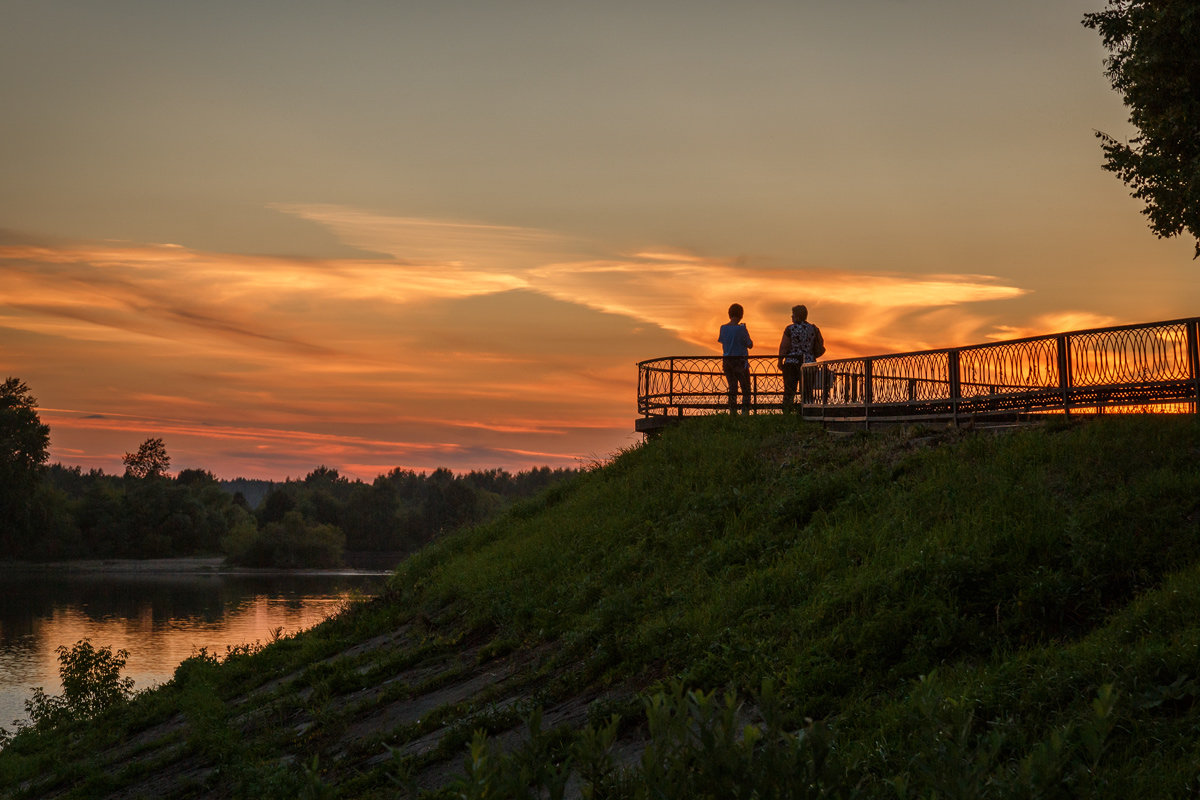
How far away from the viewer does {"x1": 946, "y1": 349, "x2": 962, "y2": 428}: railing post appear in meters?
17.0

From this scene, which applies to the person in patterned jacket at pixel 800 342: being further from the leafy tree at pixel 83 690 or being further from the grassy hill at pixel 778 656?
the leafy tree at pixel 83 690

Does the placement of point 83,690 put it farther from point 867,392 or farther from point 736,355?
point 867,392

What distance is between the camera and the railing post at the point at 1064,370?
51.3 feet

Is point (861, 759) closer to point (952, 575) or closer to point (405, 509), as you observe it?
point (952, 575)

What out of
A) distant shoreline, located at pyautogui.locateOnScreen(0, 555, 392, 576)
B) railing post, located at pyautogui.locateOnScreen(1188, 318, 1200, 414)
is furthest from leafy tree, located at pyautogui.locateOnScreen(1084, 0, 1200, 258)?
distant shoreline, located at pyautogui.locateOnScreen(0, 555, 392, 576)

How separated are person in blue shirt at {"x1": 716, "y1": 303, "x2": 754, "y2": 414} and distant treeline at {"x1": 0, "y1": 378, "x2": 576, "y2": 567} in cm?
5173

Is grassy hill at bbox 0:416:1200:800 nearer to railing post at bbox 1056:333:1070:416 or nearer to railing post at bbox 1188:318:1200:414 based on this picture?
railing post at bbox 1188:318:1200:414

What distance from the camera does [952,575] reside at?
10594mm

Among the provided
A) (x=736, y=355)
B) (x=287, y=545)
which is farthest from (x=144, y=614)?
(x=736, y=355)

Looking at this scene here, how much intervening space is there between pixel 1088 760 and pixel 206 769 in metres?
11.6

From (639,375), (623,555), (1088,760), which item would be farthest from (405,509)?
(1088,760)

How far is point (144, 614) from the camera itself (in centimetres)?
6869

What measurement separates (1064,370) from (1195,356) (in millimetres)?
1996

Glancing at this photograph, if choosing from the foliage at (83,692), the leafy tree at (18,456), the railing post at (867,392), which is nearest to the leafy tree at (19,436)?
the leafy tree at (18,456)
